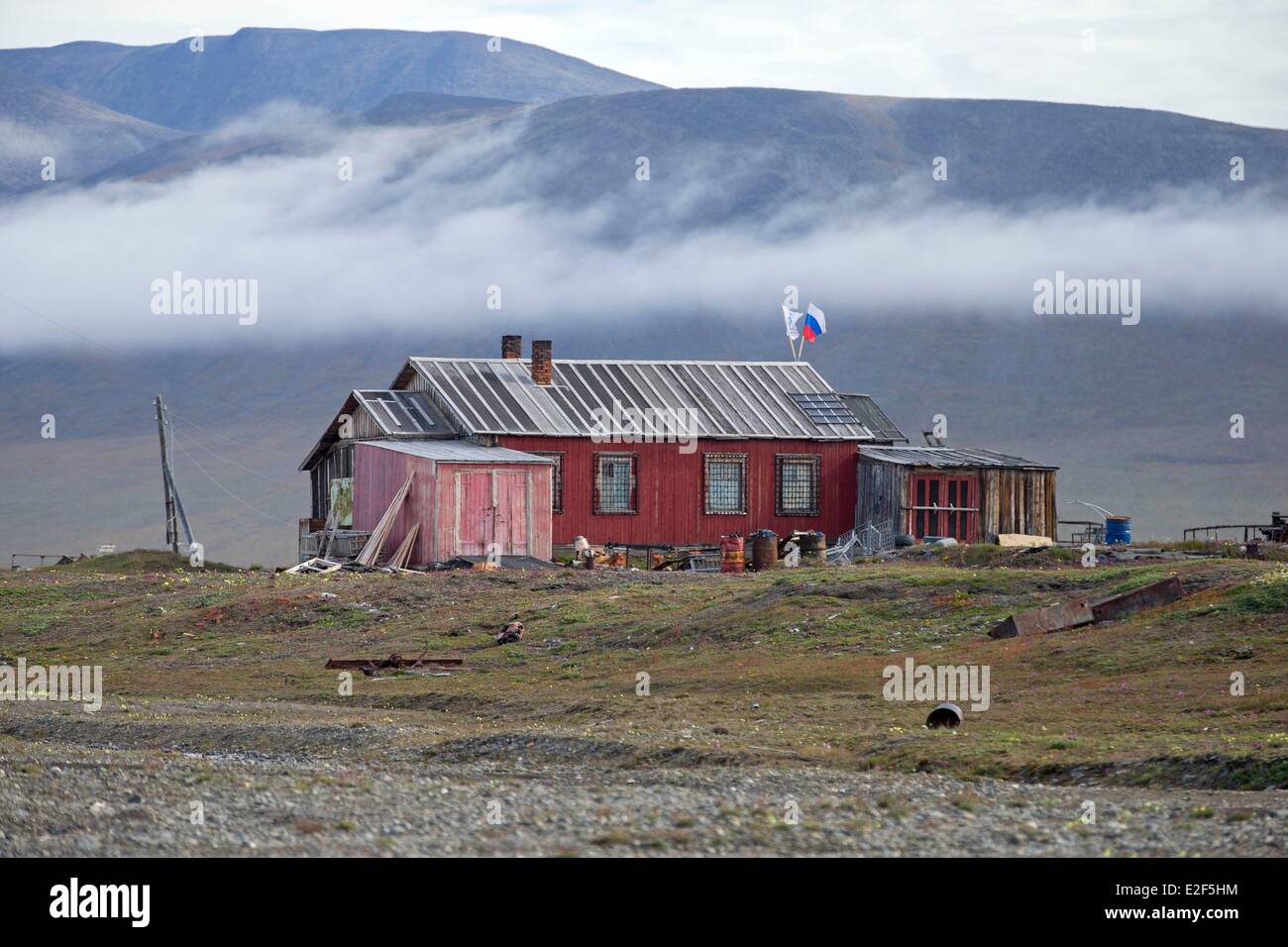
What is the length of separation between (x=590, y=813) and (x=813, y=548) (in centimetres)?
3150

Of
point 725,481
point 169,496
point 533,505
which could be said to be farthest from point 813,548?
point 169,496

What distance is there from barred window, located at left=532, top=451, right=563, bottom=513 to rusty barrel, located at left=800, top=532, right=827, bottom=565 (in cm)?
636

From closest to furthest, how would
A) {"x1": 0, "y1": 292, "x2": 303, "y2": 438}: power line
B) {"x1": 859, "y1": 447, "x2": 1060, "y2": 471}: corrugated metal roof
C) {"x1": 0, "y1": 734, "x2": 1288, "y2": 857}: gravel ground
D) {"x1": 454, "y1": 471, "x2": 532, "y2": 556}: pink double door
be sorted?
{"x1": 0, "y1": 734, "x2": 1288, "y2": 857}: gravel ground
{"x1": 454, "y1": 471, "x2": 532, "y2": 556}: pink double door
{"x1": 859, "y1": 447, "x2": 1060, "y2": 471}: corrugated metal roof
{"x1": 0, "y1": 292, "x2": 303, "y2": 438}: power line

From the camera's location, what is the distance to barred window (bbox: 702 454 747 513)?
158 ft

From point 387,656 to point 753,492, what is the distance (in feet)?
66.6

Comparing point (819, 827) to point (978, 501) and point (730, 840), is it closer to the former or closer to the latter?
point (730, 840)

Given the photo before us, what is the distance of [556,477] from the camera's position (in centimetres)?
4672

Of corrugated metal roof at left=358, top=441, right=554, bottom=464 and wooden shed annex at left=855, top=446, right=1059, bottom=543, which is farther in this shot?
wooden shed annex at left=855, top=446, right=1059, bottom=543

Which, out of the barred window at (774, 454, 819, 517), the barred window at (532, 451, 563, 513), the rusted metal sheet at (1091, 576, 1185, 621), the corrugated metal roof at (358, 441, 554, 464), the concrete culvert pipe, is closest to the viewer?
the concrete culvert pipe

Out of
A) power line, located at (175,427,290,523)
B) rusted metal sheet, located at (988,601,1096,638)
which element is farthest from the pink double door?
power line, located at (175,427,290,523)

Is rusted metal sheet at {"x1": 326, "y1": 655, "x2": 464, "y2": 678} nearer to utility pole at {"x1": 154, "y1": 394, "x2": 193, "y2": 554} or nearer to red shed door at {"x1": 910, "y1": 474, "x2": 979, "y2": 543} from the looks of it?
red shed door at {"x1": 910, "y1": 474, "x2": 979, "y2": 543}

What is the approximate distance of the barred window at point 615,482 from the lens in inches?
1861

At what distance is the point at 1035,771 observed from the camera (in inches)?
666
